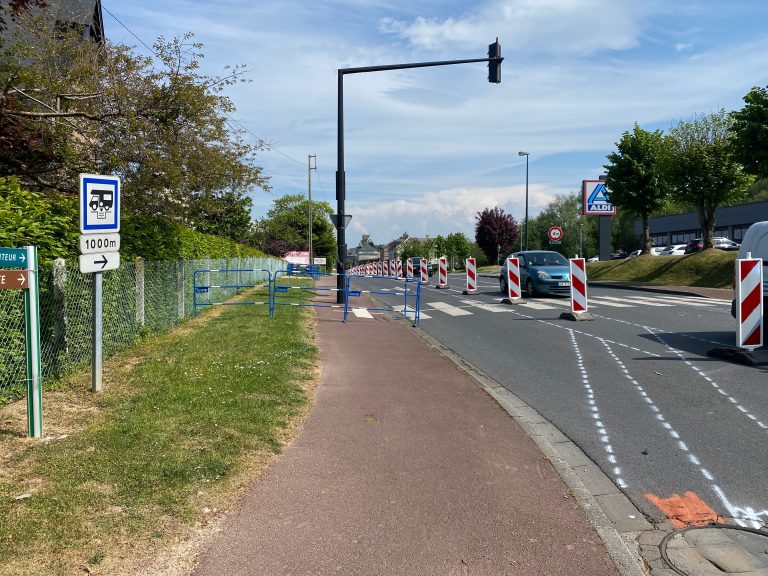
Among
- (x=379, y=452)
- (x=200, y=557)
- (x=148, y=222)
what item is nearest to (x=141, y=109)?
(x=148, y=222)

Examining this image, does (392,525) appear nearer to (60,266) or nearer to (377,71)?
(60,266)

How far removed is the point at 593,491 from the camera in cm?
448

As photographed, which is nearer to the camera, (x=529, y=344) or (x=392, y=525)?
(x=392, y=525)

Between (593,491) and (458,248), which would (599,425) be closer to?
(593,491)

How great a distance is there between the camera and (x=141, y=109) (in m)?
11.6

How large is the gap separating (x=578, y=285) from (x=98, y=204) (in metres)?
10.9

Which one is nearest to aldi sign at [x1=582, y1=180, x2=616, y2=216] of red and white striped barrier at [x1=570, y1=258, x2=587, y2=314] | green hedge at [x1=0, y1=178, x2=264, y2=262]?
red and white striped barrier at [x1=570, y1=258, x2=587, y2=314]

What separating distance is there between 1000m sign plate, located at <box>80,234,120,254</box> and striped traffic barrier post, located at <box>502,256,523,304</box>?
13403 mm

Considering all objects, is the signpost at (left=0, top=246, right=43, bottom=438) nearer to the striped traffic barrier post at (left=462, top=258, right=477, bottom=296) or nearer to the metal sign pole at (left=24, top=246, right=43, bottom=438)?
the metal sign pole at (left=24, top=246, right=43, bottom=438)

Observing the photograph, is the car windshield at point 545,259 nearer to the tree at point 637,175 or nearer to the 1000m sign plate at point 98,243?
the tree at point 637,175

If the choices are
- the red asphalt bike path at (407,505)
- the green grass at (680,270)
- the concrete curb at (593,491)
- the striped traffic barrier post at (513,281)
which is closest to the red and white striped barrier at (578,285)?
the striped traffic barrier post at (513,281)

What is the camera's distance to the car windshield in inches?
846

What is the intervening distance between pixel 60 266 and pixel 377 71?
11.8 meters

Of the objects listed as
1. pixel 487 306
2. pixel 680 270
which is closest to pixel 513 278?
pixel 487 306
